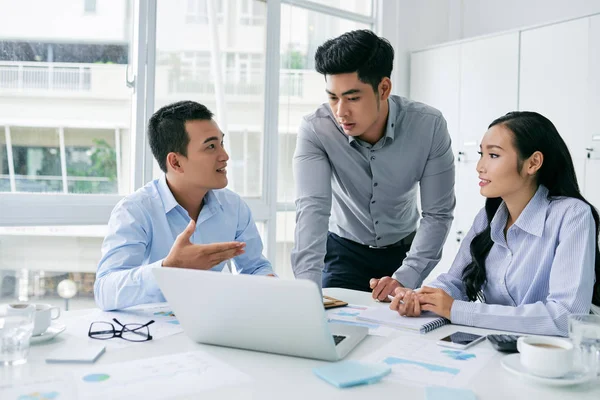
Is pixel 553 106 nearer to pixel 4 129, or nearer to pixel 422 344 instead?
pixel 422 344

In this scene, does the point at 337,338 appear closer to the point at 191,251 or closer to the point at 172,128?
the point at 191,251

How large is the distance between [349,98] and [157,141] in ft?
2.34

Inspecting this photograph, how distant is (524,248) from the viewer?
5.79 feet

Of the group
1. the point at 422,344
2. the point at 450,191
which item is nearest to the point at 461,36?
the point at 450,191

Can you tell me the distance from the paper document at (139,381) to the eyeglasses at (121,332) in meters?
0.18

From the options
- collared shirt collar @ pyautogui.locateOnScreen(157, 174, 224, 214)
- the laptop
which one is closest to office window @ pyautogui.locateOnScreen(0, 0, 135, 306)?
collared shirt collar @ pyautogui.locateOnScreen(157, 174, 224, 214)

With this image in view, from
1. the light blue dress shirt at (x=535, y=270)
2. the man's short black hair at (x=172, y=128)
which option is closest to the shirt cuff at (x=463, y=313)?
the light blue dress shirt at (x=535, y=270)

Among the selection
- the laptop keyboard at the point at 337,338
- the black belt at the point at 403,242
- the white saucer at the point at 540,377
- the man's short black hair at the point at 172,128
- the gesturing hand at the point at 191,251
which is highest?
the man's short black hair at the point at 172,128

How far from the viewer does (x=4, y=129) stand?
3.05 m

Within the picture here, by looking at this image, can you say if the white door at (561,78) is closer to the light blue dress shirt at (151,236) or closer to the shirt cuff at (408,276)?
the shirt cuff at (408,276)

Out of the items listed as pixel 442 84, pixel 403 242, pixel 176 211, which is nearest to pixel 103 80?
pixel 176 211

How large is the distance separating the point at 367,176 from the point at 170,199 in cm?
86

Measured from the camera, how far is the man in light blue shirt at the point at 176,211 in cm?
178

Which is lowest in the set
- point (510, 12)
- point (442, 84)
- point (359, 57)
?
point (359, 57)
